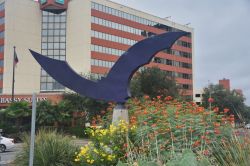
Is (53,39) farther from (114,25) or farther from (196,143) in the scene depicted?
(196,143)

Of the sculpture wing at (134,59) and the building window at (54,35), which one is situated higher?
the building window at (54,35)

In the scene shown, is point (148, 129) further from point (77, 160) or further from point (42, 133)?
point (42, 133)

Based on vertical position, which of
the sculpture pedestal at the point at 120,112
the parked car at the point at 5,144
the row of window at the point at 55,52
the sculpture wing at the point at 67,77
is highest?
the row of window at the point at 55,52

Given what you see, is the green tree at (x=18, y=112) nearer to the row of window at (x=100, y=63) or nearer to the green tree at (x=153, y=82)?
the green tree at (x=153, y=82)

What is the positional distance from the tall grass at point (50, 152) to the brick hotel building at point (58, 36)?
5321 cm

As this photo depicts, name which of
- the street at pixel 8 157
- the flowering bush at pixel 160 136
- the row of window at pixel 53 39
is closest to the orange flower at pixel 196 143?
the flowering bush at pixel 160 136

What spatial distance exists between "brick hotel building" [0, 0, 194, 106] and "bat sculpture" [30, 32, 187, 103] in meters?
48.7

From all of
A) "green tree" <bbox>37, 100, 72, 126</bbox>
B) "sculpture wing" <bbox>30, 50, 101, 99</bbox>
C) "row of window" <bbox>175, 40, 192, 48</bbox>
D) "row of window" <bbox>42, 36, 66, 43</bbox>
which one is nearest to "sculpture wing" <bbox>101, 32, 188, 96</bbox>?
"sculpture wing" <bbox>30, 50, 101, 99</bbox>

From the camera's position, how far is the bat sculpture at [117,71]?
13796mm

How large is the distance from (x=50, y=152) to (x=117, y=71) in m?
5.33

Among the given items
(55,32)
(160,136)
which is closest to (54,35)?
(55,32)

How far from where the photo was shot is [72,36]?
221 ft

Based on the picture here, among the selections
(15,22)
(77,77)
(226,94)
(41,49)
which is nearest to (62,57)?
(41,49)

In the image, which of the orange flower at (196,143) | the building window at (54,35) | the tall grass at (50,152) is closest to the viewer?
the orange flower at (196,143)
